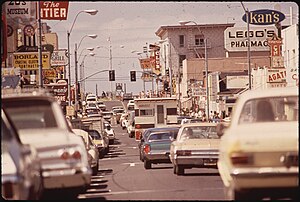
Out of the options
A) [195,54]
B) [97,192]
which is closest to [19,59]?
[97,192]

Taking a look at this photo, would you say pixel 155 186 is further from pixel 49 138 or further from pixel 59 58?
pixel 59 58

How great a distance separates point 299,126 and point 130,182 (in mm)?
11767

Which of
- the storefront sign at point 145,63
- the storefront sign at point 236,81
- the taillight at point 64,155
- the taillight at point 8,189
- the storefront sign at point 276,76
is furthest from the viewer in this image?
the storefront sign at point 145,63

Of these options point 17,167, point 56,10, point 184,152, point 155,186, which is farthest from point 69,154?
point 56,10

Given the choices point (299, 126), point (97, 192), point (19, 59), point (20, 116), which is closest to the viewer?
point (299, 126)

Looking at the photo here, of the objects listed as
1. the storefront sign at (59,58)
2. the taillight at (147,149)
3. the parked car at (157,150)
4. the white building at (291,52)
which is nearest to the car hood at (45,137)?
the parked car at (157,150)

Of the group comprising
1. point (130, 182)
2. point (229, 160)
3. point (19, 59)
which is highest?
point (19, 59)

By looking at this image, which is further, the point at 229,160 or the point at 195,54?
the point at 195,54

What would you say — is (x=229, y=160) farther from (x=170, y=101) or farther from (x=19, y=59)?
(x=170, y=101)

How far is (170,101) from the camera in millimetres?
52094

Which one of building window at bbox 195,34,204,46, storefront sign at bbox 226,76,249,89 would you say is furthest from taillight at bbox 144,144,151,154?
building window at bbox 195,34,204,46

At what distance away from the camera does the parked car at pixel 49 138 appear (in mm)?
13805

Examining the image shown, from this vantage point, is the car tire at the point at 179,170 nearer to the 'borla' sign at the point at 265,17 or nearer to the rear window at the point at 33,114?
the rear window at the point at 33,114

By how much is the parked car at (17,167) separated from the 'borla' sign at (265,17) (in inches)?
1524
